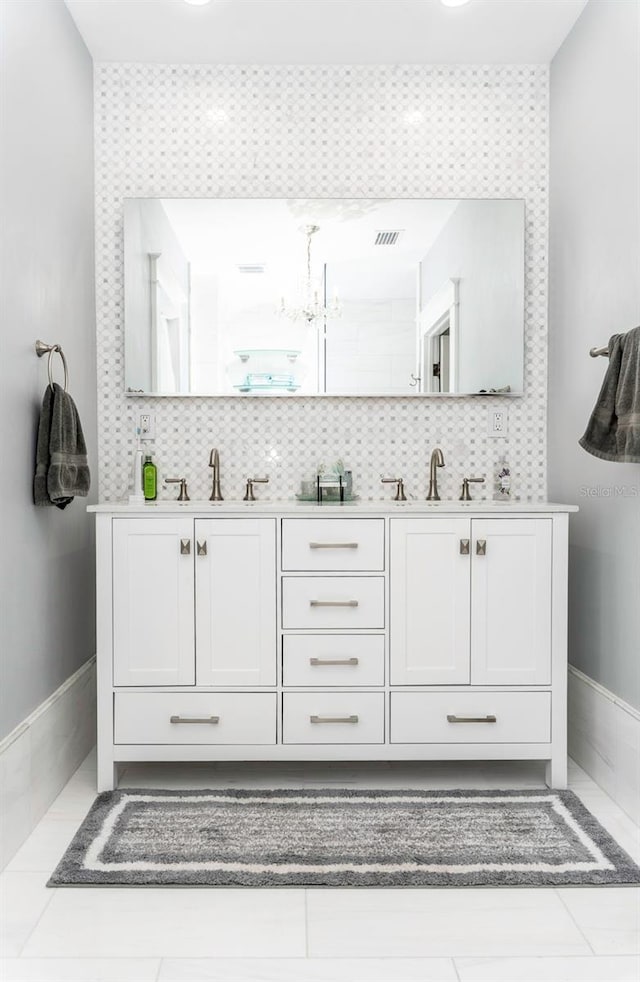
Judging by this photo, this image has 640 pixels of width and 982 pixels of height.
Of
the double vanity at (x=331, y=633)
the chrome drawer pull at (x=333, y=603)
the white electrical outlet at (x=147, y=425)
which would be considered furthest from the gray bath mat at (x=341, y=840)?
the white electrical outlet at (x=147, y=425)

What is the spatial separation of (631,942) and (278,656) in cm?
120

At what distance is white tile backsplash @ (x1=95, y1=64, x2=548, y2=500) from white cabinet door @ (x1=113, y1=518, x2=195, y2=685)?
0.57m

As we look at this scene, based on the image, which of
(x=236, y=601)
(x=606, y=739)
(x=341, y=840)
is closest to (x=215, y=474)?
(x=236, y=601)

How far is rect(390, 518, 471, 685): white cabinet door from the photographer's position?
7.98ft

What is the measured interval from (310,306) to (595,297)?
1.03m

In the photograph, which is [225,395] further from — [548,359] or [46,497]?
[548,359]

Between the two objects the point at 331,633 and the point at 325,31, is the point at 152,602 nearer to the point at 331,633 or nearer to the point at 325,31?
the point at 331,633

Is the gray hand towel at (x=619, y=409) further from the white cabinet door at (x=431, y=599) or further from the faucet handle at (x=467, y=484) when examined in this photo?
the faucet handle at (x=467, y=484)

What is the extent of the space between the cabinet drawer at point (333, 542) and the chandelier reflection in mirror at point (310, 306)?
0.90 meters

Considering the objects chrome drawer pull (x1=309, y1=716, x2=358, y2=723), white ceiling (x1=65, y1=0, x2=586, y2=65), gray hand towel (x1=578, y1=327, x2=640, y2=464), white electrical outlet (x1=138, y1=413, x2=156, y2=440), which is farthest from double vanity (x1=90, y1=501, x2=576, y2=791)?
white ceiling (x1=65, y1=0, x2=586, y2=65)

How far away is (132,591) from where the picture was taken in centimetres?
241

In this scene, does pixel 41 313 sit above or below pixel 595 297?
below

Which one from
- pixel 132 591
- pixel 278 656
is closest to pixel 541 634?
pixel 278 656

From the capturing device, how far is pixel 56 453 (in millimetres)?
2250
